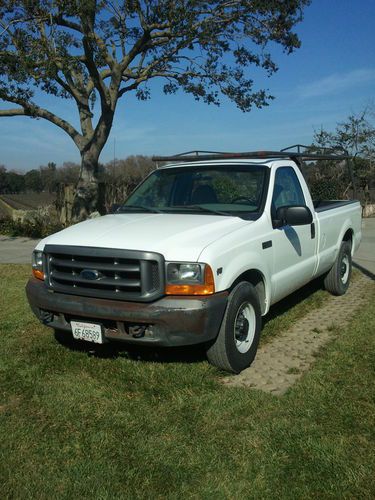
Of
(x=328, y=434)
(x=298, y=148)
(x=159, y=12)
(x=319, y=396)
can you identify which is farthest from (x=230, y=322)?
(x=159, y=12)

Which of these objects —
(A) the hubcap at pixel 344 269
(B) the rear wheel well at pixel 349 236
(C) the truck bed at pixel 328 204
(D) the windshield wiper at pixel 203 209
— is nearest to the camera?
(D) the windshield wiper at pixel 203 209

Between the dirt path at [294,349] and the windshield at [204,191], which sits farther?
the windshield at [204,191]

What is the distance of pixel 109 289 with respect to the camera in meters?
4.18

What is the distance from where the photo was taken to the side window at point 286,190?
5410 millimetres

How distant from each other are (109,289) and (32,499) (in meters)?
1.74

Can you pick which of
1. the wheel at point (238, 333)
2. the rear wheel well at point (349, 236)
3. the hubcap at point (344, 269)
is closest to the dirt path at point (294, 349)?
the wheel at point (238, 333)

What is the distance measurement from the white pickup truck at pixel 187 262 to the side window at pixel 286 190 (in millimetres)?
15

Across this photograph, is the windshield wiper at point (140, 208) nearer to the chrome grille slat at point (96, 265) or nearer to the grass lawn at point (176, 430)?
the chrome grille slat at point (96, 265)

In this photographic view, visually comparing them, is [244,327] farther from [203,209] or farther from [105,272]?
[105,272]

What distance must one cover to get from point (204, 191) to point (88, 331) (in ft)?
6.68

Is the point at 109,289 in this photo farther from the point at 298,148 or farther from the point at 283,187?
the point at 298,148

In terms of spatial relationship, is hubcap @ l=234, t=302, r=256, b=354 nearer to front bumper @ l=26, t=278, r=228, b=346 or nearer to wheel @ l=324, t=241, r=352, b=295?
front bumper @ l=26, t=278, r=228, b=346

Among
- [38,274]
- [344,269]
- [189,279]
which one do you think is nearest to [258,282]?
[189,279]

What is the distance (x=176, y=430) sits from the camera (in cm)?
350
